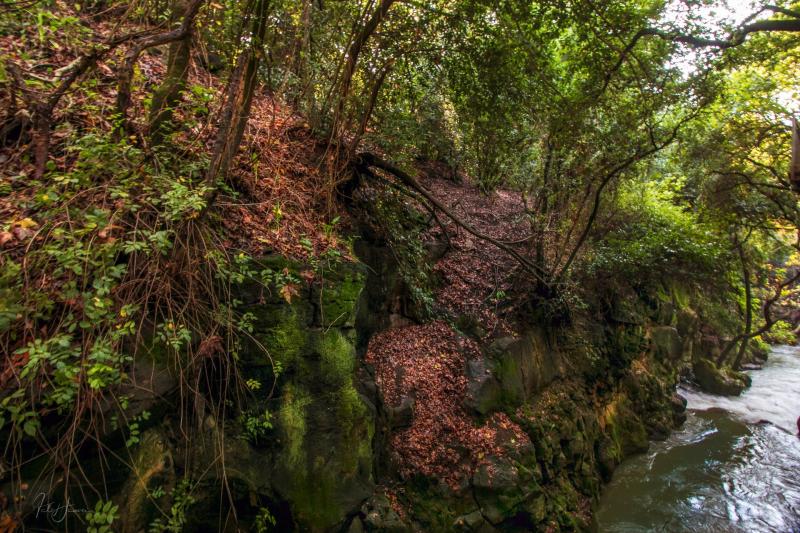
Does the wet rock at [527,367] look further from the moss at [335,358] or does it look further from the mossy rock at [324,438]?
the moss at [335,358]

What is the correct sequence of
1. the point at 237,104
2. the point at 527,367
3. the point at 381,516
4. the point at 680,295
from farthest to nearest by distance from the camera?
the point at 680,295
the point at 527,367
the point at 381,516
the point at 237,104

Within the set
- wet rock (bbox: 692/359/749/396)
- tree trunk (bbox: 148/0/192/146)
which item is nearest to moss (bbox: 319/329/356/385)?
tree trunk (bbox: 148/0/192/146)

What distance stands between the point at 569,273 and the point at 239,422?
6594mm

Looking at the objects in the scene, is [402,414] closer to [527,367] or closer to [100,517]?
[527,367]

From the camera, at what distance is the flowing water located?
631cm

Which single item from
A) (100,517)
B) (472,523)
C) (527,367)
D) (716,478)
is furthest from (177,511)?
(716,478)

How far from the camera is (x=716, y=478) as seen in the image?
7.48 m

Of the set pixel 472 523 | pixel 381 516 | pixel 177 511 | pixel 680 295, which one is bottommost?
pixel 472 523

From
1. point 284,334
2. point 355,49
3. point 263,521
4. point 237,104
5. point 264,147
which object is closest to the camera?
point 263,521

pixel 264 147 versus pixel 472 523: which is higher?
pixel 264 147

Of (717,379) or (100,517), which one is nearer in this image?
(100,517)

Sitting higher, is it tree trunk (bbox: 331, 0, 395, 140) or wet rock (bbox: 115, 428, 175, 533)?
tree trunk (bbox: 331, 0, 395, 140)

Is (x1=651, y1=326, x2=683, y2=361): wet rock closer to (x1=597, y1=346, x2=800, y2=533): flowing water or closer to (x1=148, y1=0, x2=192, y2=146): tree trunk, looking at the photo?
(x1=597, y1=346, x2=800, y2=533): flowing water

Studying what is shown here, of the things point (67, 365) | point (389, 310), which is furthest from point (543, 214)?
point (67, 365)
